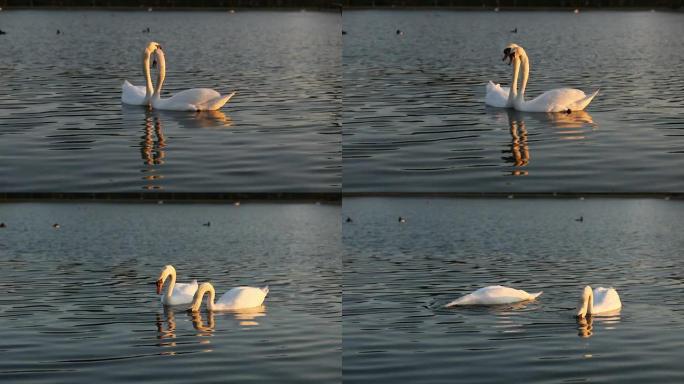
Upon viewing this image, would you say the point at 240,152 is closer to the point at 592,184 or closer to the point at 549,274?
the point at 592,184

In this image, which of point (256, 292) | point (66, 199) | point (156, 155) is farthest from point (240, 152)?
point (256, 292)

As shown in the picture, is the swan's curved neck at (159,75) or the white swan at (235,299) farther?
the swan's curved neck at (159,75)

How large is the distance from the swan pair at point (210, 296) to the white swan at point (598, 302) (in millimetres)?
4206

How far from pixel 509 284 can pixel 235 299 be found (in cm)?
402

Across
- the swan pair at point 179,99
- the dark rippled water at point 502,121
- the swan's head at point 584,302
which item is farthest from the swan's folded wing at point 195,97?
the swan's head at point 584,302

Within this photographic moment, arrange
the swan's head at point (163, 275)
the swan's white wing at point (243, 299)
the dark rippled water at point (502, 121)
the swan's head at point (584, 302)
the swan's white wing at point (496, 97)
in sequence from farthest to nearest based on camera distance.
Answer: the swan's head at point (163, 275)
the swan's white wing at point (243, 299)
the swan's white wing at point (496, 97)
the swan's head at point (584, 302)
the dark rippled water at point (502, 121)

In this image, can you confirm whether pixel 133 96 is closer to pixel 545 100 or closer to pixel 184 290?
pixel 184 290

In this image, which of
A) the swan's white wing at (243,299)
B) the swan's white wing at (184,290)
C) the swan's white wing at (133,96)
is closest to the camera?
the swan's white wing at (243,299)

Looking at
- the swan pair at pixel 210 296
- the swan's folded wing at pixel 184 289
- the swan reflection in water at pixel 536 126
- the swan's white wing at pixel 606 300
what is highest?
the swan reflection in water at pixel 536 126

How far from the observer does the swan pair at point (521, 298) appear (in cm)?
1625

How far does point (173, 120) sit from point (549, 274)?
21.8 feet

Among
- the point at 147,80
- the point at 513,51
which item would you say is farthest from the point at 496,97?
the point at 147,80

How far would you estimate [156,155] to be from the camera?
Result: 13.3 meters

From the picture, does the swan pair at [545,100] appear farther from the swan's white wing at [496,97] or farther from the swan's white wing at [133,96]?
the swan's white wing at [133,96]
